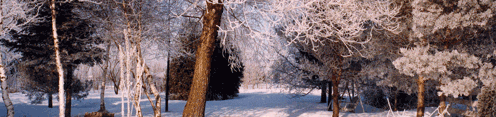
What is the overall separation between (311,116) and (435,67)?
4167mm

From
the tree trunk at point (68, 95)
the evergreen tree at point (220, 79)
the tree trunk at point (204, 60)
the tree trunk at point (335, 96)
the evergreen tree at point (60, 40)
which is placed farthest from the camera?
the evergreen tree at point (220, 79)

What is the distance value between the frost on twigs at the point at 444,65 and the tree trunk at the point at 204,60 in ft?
13.2

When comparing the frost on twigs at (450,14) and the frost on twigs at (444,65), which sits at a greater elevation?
the frost on twigs at (450,14)

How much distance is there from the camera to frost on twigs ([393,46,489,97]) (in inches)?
221

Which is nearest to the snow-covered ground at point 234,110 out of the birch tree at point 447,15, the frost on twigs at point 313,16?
the birch tree at point 447,15

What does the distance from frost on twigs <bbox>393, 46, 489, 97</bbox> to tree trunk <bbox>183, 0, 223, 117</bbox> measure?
13.2 ft

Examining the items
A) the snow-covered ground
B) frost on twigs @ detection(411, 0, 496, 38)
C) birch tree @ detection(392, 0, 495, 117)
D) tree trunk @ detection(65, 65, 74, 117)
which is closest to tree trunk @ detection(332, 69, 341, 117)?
the snow-covered ground

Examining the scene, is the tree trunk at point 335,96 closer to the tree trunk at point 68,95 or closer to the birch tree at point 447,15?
the birch tree at point 447,15

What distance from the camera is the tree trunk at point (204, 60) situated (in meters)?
5.44

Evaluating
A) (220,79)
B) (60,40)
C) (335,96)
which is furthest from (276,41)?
(220,79)

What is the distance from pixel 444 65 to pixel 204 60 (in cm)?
489

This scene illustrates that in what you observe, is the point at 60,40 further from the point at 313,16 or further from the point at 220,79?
the point at 220,79

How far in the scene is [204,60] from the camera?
5469 mm

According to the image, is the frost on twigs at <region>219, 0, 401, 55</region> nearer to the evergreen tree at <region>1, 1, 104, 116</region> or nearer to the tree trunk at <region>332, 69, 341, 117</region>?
the tree trunk at <region>332, 69, 341, 117</region>
